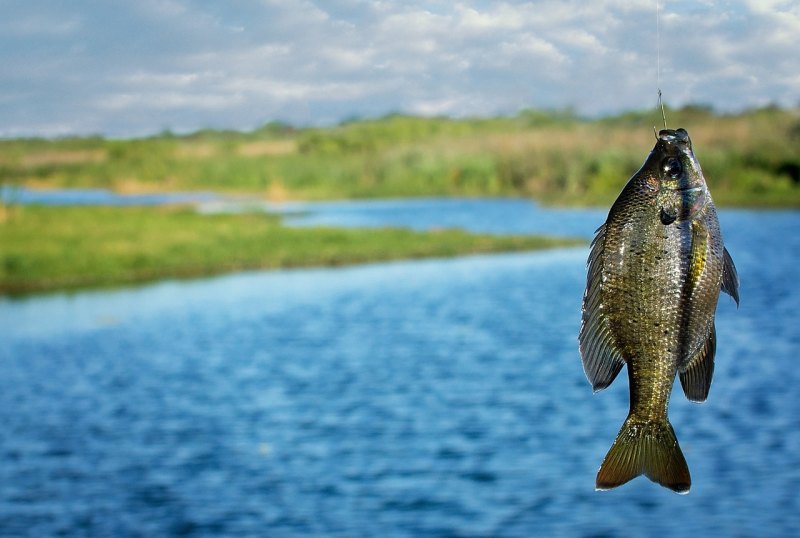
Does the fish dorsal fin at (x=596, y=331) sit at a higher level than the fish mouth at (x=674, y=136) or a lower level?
lower

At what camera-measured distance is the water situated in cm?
1673

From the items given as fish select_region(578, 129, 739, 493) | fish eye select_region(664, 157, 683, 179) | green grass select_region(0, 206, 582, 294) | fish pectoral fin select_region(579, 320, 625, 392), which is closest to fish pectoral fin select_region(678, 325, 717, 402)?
fish select_region(578, 129, 739, 493)

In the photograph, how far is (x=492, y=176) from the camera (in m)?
56.9

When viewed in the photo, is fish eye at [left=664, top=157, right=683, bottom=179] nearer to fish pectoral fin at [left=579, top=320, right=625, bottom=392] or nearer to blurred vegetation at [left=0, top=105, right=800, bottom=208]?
fish pectoral fin at [left=579, top=320, right=625, bottom=392]

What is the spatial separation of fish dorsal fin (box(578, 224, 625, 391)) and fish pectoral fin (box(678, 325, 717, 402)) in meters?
0.13

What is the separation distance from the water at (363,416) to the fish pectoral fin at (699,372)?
557 inches

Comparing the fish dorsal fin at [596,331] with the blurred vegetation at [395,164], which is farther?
the blurred vegetation at [395,164]

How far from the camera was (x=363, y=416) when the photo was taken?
2073cm

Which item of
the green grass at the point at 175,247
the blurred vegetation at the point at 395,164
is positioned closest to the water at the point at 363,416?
the green grass at the point at 175,247

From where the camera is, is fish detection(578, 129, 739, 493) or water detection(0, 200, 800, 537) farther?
water detection(0, 200, 800, 537)

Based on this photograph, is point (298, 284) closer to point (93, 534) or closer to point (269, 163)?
point (93, 534)

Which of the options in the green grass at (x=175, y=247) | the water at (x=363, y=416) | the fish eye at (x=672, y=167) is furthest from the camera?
the green grass at (x=175, y=247)

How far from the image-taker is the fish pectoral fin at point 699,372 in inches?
75.7

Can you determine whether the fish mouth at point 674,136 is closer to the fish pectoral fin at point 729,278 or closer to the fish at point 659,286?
the fish at point 659,286
